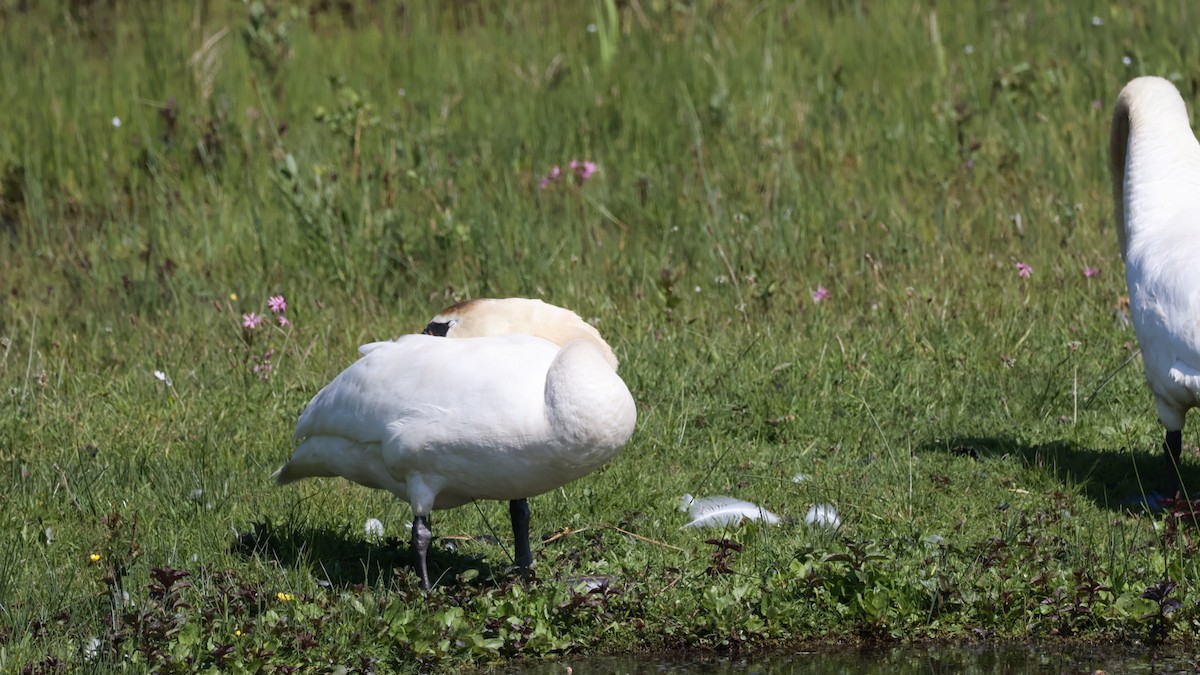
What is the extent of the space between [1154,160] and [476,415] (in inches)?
112

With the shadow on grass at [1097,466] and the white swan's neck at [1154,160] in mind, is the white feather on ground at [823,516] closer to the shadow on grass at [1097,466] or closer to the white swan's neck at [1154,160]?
the shadow on grass at [1097,466]

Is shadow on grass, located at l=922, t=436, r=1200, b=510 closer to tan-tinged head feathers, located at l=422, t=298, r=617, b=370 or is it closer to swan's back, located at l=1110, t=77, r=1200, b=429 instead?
swan's back, located at l=1110, t=77, r=1200, b=429

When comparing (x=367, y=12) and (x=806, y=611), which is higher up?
(x=367, y=12)

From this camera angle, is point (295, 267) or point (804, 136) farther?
point (804, 136)

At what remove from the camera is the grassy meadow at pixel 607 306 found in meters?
4.59

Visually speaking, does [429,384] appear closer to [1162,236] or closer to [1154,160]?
[1162,236]

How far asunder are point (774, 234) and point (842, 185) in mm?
759

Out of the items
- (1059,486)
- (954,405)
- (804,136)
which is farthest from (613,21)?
(1059,486)

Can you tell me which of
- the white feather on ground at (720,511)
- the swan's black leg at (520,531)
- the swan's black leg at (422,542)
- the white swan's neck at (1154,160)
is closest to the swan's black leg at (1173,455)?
the white swan's neck at (1154,160)

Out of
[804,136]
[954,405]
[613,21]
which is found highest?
[613,21]

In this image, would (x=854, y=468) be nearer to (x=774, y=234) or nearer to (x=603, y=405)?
(x=603, y=405)

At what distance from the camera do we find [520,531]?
499 cm

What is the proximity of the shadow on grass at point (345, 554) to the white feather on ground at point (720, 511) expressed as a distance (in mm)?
722

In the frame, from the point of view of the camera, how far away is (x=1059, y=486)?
5570 mm
